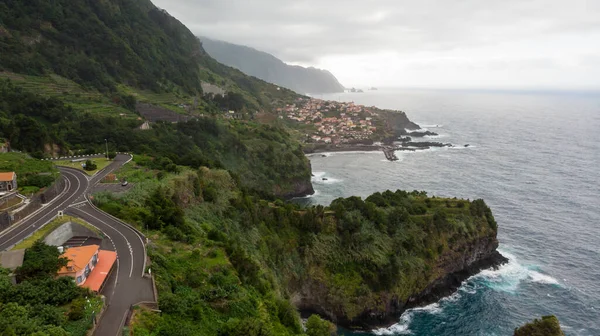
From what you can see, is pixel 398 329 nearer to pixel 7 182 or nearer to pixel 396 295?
pixel 396 295

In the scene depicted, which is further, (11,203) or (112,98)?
(112,98)

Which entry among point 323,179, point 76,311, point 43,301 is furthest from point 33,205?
point 323,179

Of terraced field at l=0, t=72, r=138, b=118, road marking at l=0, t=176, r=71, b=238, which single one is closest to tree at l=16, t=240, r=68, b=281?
road marking at l=0, t=176, r=71, b=238

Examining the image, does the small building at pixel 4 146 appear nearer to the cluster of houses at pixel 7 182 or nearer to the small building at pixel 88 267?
the cluster of houses at pixel 7 182

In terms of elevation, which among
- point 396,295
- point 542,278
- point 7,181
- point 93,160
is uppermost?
point 7,181

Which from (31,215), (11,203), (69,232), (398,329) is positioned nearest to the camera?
(69,232)

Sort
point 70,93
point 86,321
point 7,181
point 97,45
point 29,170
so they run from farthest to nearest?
point 97,45, point 70,93, point 29,170, point 7,181, point 86,321

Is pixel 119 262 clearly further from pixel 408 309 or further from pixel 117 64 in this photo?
pixel 117 64

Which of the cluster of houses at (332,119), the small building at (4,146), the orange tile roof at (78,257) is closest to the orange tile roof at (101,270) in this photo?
the orange tile roof at (78,257)
